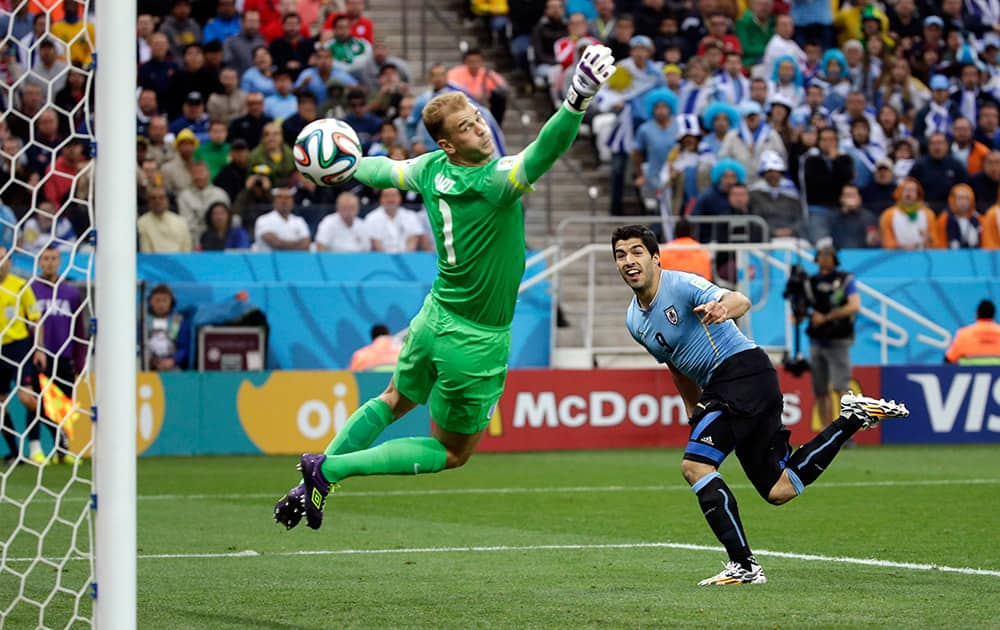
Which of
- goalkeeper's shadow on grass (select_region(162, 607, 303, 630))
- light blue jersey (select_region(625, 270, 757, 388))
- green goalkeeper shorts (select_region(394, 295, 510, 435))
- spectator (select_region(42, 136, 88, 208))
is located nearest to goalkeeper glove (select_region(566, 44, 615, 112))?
green goalkeeper shorts (select_region(394, 295, 510, 435))

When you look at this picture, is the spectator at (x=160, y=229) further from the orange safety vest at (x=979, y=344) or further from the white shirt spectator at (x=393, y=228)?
the orange safety vest at (x=979, y=344)

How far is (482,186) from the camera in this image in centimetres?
759

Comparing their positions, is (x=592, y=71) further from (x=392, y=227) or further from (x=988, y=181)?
(x=988, y=181)

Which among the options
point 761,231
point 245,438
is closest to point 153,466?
point 245,438

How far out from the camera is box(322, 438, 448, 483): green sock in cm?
762

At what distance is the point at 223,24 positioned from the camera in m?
22.2

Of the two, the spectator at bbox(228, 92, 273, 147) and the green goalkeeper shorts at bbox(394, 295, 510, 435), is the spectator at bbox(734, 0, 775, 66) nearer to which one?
the spectator at bbox(228, 92, 273, 147)

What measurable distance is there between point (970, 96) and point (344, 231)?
10.2 meters

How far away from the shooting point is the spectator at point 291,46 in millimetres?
22031

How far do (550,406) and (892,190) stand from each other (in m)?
6.22

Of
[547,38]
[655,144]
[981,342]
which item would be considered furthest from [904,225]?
[547,38]

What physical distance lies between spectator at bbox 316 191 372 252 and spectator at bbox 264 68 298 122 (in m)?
2.20

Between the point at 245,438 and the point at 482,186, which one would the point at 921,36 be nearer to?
the point at 245,438

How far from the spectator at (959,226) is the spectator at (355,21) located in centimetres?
782
